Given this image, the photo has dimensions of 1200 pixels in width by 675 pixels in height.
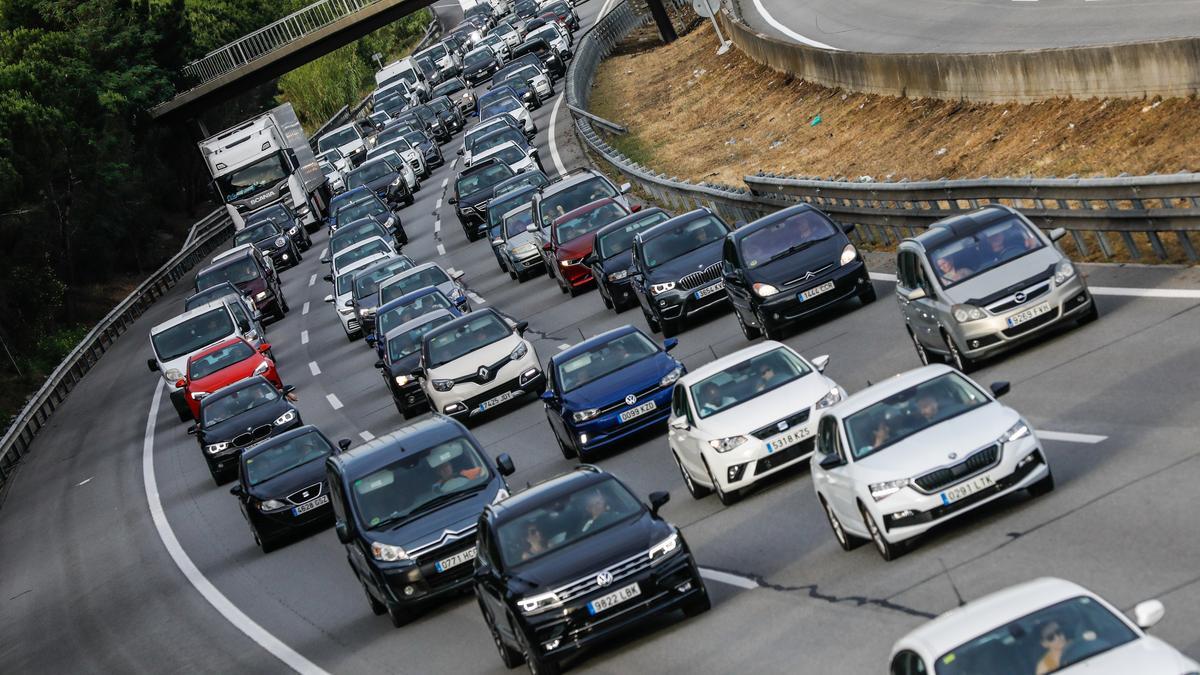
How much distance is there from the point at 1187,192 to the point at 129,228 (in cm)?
6206

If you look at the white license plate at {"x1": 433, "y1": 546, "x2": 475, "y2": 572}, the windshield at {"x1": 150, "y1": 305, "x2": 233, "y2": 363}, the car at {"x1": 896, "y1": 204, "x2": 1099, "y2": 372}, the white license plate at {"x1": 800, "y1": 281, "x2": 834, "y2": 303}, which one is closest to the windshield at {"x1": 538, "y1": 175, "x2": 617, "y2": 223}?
the windshield at {"x1": 150, "y1": 305, "x2": 233, "y2": 363}

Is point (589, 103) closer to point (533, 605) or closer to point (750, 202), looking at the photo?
point (750, 202)

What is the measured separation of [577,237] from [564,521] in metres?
21.7

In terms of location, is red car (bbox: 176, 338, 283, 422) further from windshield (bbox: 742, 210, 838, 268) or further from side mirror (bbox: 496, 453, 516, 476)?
side mirror (bbox: 496, 453, 516, 476)

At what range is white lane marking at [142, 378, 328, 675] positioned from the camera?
1961cm

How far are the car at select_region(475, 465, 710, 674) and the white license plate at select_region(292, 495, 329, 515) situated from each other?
974cm

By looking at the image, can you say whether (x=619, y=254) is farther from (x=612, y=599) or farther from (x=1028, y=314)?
(x=612, y=599)

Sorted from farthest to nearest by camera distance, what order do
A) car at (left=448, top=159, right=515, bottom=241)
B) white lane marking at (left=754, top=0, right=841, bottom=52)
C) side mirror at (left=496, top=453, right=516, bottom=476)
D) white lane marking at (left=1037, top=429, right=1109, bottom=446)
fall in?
white lane marking at (left=754, top=0, right=841, bottom=52)
car at (left=448, top=159, right=515, bottom=241)
side mirror at (left=496, top=453, right=516, bottom=476)
white lane marking at (left=1037, top=429, right=1109, bottom=446)

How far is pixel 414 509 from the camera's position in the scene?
63.0ft

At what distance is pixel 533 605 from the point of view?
1486 cm

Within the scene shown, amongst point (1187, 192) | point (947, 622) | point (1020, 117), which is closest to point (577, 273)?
point (1020, 117)

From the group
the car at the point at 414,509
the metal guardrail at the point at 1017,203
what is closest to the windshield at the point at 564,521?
the car at the point at 414,509

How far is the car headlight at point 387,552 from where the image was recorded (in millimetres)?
18612

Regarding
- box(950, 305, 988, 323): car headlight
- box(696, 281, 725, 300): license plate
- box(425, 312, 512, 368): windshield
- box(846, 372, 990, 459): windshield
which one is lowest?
box(696, 281, 725, 300): license plate
